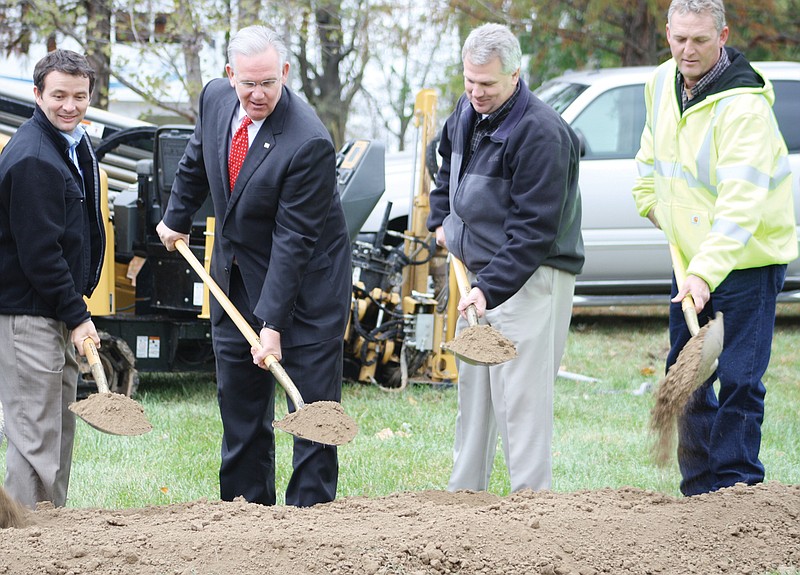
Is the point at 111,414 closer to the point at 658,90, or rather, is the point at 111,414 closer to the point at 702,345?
the point at 702,345

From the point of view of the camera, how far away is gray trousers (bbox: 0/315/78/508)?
4160 mm

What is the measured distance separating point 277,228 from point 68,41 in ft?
32.0

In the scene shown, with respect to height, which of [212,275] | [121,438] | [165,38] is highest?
[165,38]

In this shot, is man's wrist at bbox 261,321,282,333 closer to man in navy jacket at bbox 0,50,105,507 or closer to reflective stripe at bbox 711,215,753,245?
man in navy jacket at bbox 0,50,105,507

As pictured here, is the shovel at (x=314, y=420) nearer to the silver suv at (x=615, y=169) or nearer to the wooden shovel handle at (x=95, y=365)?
the wooden shovel handle at (x=95, y=365)

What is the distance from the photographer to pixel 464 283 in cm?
452

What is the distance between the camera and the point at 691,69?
4.39m

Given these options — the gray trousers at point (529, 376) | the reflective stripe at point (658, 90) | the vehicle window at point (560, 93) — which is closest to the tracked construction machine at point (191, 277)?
the vehicle window at point (560, 93)

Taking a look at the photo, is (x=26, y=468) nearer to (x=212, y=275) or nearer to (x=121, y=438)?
(x=212, y=275)

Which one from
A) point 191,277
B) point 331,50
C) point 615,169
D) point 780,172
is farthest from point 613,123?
point 331,50

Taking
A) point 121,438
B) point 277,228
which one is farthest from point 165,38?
point 277,228

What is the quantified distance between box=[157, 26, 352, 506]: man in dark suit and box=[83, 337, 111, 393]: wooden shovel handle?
538mm

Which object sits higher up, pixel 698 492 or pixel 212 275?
pixel 212 275

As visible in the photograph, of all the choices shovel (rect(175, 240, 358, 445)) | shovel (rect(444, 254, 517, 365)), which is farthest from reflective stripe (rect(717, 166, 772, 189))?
shovel (rect(175, 240, 358, 445))
